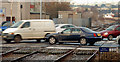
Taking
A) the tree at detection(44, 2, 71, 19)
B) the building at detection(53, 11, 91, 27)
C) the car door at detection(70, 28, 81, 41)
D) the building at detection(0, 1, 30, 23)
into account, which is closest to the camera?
the car door at detection(70, 28, 81, 41)

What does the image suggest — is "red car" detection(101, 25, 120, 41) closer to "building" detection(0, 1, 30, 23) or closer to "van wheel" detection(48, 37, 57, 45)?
"van wheel" detection(48, 37, 57, 45)

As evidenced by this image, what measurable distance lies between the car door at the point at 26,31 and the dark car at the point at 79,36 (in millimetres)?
2779

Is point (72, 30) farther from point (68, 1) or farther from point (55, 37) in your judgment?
point (68, 1)

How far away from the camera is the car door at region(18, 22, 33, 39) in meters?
25.0

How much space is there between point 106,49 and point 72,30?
11.0 meters

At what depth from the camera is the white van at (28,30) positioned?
24859mm

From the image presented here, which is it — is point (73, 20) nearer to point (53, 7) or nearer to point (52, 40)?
point (53, 7)

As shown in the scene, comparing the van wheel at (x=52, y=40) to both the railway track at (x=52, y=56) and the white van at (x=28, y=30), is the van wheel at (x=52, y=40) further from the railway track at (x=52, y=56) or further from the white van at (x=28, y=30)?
the railway track at (x=52, y=56)

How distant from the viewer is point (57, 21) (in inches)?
2564

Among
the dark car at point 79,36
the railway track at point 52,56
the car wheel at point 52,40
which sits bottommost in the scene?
the railway track at point 52,56

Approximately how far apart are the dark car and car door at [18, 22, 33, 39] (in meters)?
2.78

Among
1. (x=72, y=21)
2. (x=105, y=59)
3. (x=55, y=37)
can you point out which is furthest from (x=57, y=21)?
(x=105, y=59)

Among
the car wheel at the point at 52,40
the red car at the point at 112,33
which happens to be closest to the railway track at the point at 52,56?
the car wheel at the point at 52,40

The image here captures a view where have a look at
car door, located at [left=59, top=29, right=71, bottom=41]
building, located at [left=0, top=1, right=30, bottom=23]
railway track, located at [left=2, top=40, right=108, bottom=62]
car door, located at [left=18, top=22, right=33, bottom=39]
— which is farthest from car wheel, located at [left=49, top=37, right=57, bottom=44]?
building, located at [left=0, top=1, right=30, bottom=23]
